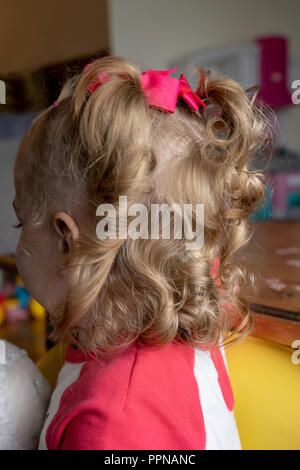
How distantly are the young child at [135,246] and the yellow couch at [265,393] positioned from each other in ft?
0.15

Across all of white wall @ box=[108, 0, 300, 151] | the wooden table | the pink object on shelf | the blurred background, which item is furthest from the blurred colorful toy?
the pink object on shelf

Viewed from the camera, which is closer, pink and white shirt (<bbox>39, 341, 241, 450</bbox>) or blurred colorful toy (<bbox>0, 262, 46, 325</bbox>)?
pink and white shirt (<bbox>39, 341, 241, 450</bbox>)

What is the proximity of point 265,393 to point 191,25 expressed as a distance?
303cm

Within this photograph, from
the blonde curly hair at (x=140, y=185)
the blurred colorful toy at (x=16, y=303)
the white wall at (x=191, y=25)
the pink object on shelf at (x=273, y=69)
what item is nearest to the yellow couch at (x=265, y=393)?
the blonde curly hair at (x=140, y=185)

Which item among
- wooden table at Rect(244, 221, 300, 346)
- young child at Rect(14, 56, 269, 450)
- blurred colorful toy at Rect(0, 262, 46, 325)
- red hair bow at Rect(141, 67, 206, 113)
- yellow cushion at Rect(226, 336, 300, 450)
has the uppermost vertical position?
red hair bow at Rect(141, 67, 206, 113)

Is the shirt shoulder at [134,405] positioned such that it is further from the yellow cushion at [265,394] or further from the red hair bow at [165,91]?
the red hair bow at [165,91]

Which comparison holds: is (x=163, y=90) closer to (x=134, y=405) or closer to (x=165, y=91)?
(x=165, y=91)

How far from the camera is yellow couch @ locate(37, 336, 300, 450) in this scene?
0.66 metres

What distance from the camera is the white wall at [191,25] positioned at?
2.92 meters

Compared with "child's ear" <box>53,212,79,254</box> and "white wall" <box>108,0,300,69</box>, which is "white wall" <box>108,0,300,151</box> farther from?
"child's ear" <box>53,212,79,254</box>

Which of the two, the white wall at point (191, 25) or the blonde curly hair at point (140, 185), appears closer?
the blonde curly hair at point (140, 185)

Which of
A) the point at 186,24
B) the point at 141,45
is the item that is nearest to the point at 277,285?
the point at 141,45

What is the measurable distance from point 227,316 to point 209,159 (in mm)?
219

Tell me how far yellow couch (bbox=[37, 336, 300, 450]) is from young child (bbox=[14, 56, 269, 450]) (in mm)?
45
